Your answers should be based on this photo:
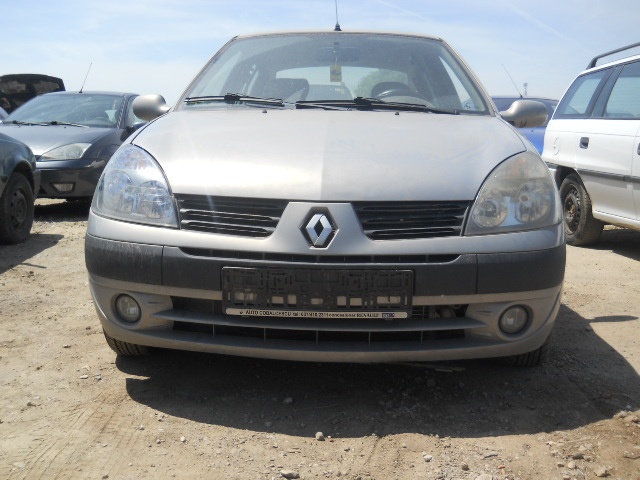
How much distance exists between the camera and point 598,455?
2.30 m

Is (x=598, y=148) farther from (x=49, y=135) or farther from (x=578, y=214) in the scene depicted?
(x=49, y=135)

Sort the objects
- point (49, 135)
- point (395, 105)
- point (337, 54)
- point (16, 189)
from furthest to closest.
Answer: point (49, 135)
point (16, 189)
point (337, 54)
point (395, 105)

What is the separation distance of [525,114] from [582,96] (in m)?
2.94

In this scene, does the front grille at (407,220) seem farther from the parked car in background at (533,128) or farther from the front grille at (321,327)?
the parked car in background at (533,128)

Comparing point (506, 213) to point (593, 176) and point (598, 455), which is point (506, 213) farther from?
point (593, 176)

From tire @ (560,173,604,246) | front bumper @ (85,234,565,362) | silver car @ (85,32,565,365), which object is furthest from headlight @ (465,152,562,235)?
tire @ (560,173,604,246)

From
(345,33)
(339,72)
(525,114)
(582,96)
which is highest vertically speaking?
(345,33)

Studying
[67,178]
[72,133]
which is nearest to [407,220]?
[67,178]

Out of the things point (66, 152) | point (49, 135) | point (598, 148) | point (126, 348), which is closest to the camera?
point (126, 348)

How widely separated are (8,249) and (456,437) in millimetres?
4596

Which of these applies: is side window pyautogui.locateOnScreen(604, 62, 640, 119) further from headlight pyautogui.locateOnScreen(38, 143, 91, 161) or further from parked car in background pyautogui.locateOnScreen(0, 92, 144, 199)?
headlight pyautogui.locateOnScreen(38, 143, 91, 161)

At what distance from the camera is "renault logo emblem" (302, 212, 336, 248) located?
242cm

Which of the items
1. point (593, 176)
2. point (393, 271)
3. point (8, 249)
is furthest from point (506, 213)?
point (8, 249)

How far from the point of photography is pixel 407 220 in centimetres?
250
